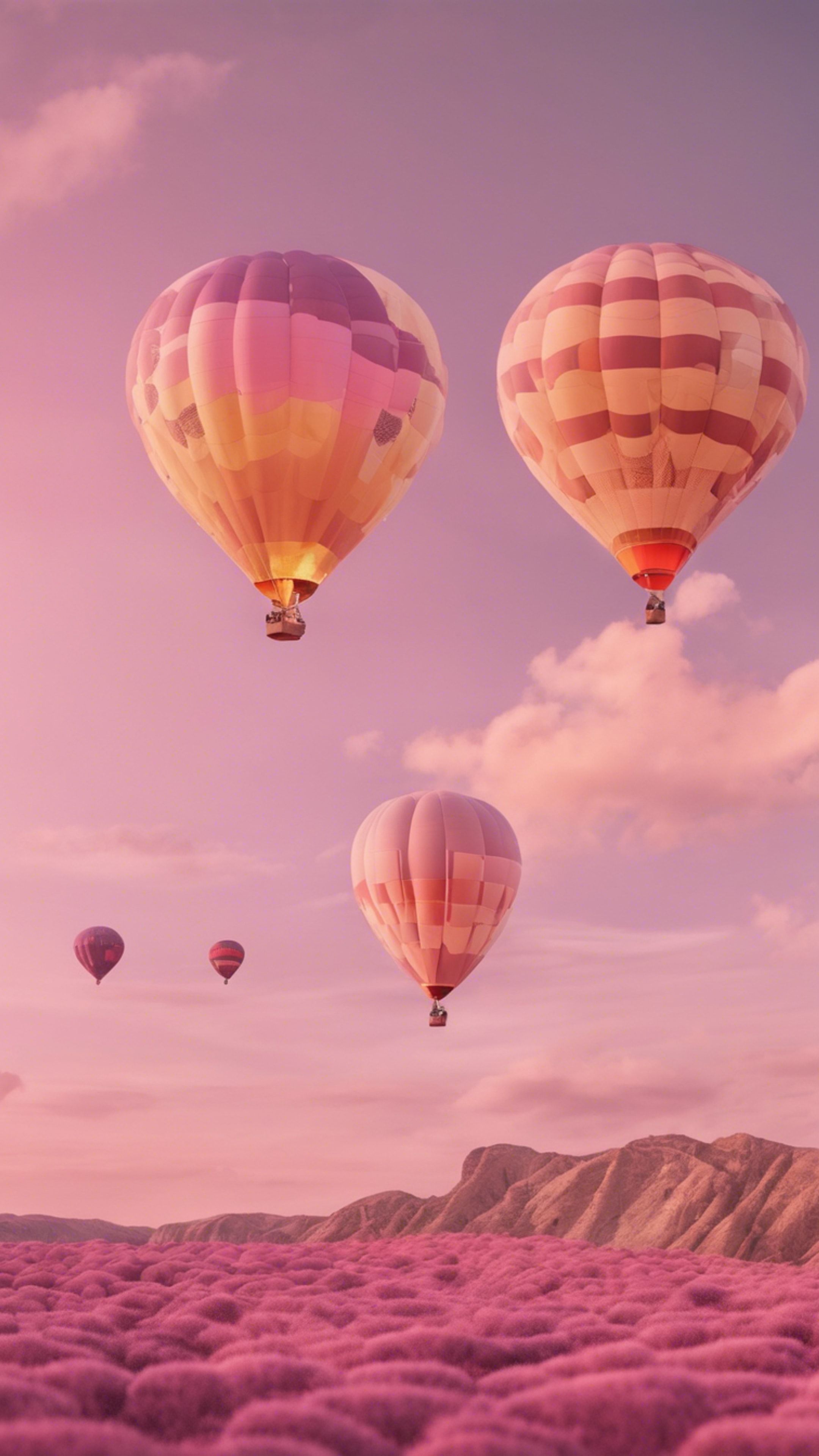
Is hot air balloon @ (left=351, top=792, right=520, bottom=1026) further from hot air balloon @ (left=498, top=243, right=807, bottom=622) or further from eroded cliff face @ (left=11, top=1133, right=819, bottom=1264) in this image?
eroded cliff face @ (left=11, top=1133, right=819, bottom=1264)

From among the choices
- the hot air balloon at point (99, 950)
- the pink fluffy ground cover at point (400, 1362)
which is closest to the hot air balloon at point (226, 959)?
the hot air balloon at point (99, 950)

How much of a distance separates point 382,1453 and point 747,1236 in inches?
2882

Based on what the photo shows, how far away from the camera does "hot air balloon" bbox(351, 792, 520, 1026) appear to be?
4547cm

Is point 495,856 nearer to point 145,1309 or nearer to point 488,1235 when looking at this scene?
point 488,1235

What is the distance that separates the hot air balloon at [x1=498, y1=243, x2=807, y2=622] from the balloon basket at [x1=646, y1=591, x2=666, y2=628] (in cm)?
4

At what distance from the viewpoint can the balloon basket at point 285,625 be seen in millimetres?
30828

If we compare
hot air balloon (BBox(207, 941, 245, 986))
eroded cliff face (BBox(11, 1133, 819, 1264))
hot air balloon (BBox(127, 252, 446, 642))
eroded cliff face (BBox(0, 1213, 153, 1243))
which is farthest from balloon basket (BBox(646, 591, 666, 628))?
eroded cliff face (BBox(0, 1213, 153, 1243))

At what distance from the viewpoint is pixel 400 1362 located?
16.1 m

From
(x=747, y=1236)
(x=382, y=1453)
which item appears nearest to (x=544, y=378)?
(x=382, y=1453)

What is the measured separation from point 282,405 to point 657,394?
10049 mm

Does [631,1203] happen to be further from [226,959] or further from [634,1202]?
[226,959]

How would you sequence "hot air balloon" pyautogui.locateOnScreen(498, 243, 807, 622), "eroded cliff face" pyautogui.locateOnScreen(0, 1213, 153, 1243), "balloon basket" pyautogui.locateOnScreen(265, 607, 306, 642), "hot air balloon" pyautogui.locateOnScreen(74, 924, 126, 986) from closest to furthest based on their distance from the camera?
"balloon basket" pyautogui.locateOnScreen(265, 607, 306, 642) → "hot air balloon" pyautogui.locateOnScreen(498, 243, 807, 622) → "hot air balloon" pyautogui.locateOnScreen(74, 924, 126, 986) → "eroded cliff face" pyautogui.locateOnScreen(0, 1213, 153, 1243)

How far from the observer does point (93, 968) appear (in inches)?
2559

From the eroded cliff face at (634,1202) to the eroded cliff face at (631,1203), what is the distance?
0.09m
